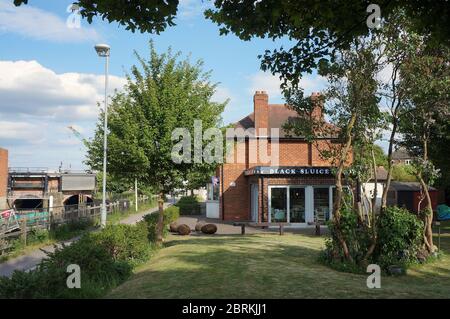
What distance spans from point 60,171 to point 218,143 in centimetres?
5768

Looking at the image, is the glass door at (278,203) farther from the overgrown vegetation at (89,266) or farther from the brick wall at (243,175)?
the overgrown vegetation at (89,266)

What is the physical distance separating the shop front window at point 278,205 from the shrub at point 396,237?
1373 centimetres

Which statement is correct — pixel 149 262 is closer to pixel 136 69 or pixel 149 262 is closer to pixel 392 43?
pixel 136 69

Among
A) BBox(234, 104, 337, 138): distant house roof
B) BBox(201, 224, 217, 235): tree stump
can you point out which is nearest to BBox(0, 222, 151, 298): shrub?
BBox(201, 224, 217, 235): tree stump

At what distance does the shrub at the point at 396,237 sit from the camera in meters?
12.1

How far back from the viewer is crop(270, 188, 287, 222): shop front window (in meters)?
26.5

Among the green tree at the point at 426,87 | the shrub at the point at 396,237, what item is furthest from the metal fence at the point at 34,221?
the green tree at the point at 426,87

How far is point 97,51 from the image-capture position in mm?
21047

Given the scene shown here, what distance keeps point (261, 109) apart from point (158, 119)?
15.4 m

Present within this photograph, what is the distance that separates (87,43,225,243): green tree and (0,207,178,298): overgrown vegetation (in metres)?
2.39

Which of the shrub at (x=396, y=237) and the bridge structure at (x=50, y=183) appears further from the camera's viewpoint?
the bridge structure at (x=50, y=183)

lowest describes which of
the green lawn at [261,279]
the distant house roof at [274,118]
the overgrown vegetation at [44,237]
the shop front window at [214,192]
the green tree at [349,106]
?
the overgrown vegetation at [44,237]

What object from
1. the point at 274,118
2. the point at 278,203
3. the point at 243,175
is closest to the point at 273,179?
the point at 278,203

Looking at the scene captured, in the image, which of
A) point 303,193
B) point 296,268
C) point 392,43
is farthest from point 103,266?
point 303,193
